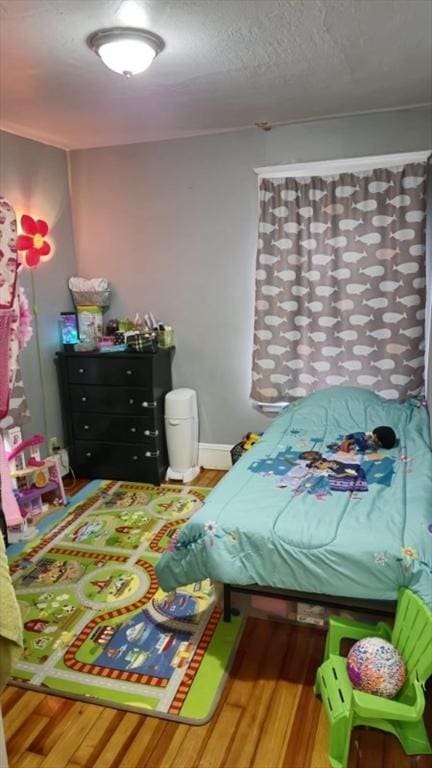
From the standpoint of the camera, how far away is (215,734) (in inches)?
66.9

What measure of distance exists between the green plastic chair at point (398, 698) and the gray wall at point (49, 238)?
2667 millimetres

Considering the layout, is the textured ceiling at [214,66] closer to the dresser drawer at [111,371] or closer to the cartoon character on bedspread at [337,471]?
the dresser drawer at [111,371]

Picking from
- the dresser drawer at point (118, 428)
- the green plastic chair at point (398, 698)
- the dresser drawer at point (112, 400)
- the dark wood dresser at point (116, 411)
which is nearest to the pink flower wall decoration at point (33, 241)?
the dark wood dresser at point (116, 411)

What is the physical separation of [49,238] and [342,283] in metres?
2.16

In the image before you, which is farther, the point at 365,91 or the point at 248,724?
the point at 365,91

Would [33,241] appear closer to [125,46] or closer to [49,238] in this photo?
[49,238]

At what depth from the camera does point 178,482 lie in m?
3.80

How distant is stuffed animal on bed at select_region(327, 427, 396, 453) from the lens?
2.76 meters

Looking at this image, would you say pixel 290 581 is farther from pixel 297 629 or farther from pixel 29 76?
pixel 29 76

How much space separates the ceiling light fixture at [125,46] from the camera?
6.46 feet

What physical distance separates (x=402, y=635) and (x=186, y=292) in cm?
280

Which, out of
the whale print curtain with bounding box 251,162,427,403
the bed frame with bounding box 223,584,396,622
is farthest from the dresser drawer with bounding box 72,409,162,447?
the bed frame with bounding box 223,584,396,622

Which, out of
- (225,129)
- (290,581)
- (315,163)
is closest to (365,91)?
(315,163)

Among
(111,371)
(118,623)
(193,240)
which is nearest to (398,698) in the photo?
(118,623)
